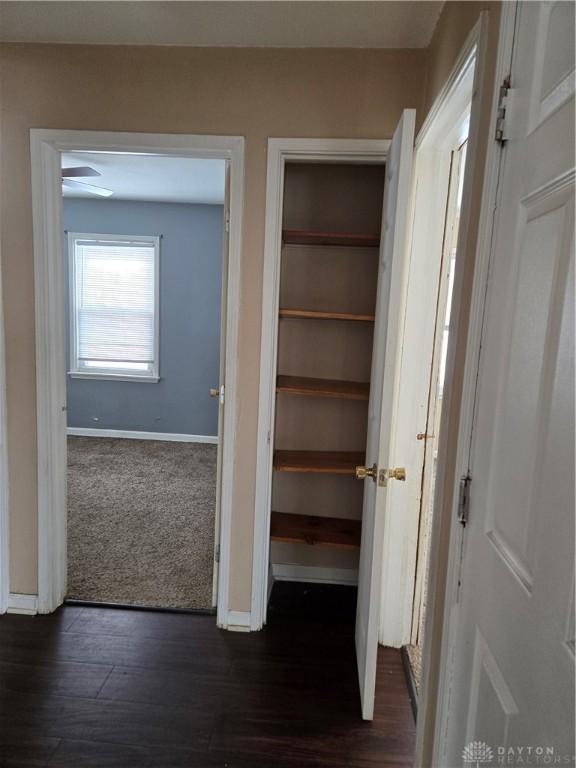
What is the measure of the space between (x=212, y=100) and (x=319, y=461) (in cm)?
170

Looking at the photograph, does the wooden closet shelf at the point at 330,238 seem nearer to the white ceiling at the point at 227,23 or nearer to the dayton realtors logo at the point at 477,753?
the white ceiling at the point at 227,23

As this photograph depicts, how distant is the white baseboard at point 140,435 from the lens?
5355mm

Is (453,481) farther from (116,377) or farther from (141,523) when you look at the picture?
(116,377)

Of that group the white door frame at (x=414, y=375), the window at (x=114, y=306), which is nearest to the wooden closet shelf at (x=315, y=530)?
the white door frame at (x=414, y=375)

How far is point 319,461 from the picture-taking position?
2453mm

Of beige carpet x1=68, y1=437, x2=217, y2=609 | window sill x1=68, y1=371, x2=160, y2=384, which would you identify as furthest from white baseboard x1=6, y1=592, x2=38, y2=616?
window sill x1=68, y1=371, x2=160, y2=384

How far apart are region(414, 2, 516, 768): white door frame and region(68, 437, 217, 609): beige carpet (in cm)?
140

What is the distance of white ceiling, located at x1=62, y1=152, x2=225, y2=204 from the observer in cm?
348

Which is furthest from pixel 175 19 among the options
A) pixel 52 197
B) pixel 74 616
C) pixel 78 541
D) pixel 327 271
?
pixel 78 541

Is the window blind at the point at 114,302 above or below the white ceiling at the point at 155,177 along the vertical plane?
below

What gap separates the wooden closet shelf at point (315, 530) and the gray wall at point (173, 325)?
110 inches

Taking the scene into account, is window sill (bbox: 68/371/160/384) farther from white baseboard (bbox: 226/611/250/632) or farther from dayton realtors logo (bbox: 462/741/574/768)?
dayton realtors logo (bbox: 462/741/574/768)

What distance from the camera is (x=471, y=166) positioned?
1.19m

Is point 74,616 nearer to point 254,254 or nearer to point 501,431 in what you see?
point 254,254
